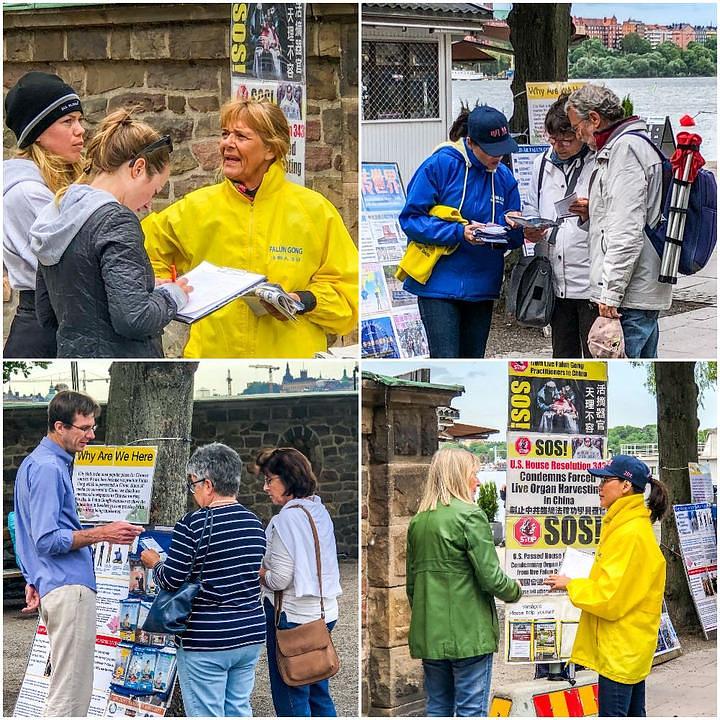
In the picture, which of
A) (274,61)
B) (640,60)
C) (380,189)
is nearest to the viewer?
(274,61)

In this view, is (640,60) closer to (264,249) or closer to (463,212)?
(463,212)

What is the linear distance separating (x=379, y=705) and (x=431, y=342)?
5.78 feet

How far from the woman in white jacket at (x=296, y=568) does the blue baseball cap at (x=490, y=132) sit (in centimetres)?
168

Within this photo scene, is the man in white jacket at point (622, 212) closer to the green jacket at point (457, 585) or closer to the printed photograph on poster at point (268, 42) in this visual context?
the green jacket at point (457, 585)

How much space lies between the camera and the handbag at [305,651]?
16.4 ft

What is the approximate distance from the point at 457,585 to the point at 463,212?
169 centimetres

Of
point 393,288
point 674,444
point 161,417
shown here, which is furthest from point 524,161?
point 161,417

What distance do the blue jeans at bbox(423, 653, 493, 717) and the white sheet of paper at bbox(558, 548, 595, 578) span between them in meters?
0.54

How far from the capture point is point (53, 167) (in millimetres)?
4680

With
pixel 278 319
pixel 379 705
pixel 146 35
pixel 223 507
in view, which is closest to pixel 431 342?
pixel 278 319

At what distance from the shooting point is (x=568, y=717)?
5426 mm

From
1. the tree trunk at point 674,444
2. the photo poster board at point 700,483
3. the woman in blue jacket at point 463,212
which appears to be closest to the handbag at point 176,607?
the woman in blue jacket at point 463,212

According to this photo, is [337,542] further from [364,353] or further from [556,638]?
[364,353]

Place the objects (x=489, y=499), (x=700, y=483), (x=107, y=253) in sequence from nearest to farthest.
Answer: (x=107, y=253)
(x=489, y=499)
(x=700, y=483)
